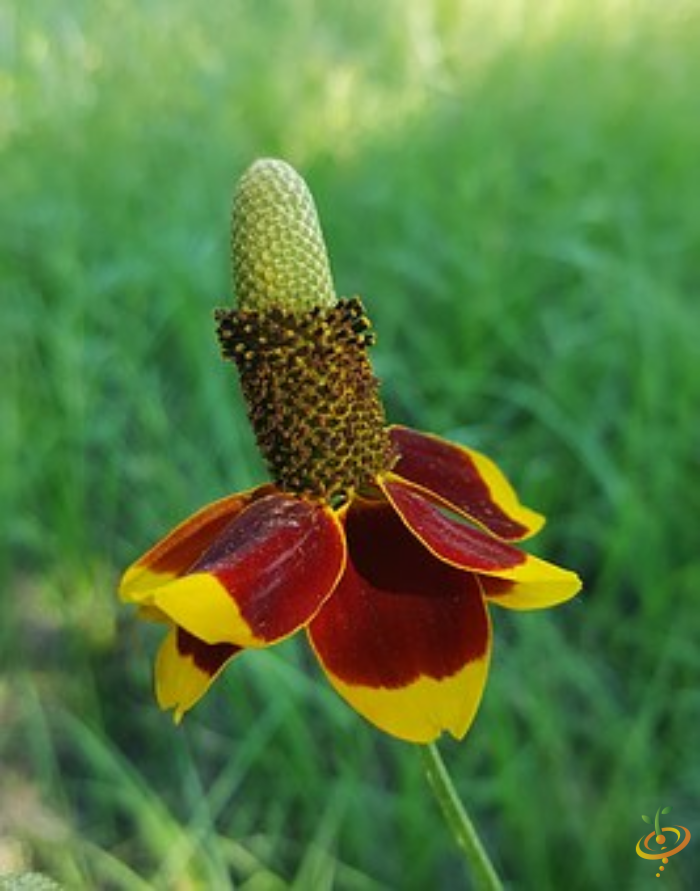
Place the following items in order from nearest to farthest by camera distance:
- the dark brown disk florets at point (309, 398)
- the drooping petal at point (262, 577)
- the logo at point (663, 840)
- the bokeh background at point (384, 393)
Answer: the drooping petal at point (262, 577) → the dark brown disk florets at point (309, 398) → the logo at point (663, 840) → the bokeh background at point (384, 393)

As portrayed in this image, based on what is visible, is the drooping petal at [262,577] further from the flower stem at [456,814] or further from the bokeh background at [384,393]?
the bokeh background at [384,393]

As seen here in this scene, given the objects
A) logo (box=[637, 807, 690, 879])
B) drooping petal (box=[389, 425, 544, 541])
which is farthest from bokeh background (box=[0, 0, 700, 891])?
drooping petal (box=[389, 425, 544, 541])

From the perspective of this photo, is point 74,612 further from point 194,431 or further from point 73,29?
point 73,29

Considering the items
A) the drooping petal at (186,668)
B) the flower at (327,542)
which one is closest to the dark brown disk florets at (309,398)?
the flower at (327,542)

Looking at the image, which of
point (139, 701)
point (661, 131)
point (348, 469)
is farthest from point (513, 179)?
point (348, 469)

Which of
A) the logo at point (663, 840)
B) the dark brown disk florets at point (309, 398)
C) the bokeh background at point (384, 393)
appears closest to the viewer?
the dark brown disk florets at point (309, 398)

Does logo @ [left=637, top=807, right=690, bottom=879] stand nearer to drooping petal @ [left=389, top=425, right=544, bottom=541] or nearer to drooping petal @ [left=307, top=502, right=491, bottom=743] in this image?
drooping petal @ [left=389, top=425, right=544, bottom=541]

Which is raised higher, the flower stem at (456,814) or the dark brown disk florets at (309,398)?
the dark brown disk florets at (309,398)


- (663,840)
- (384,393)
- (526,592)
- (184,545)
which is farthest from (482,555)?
(384,393)
